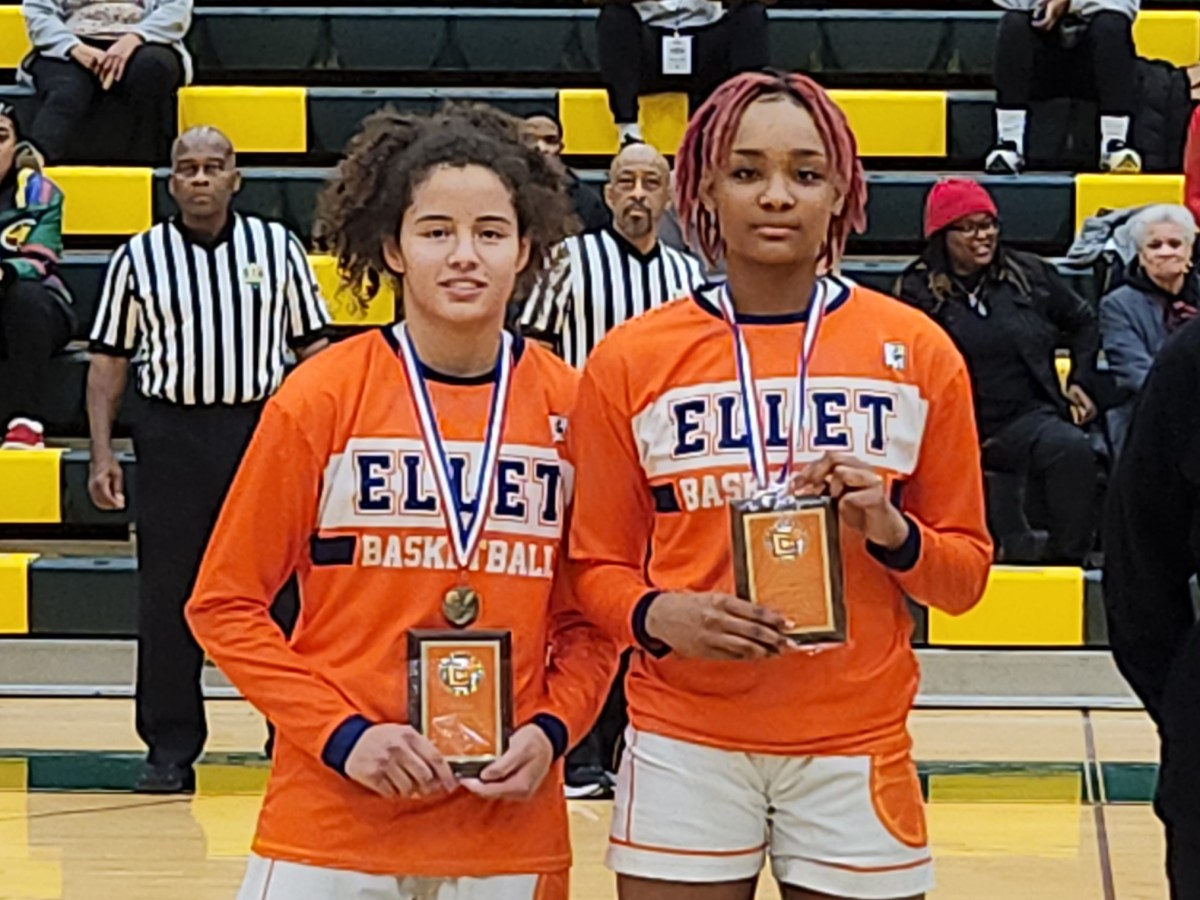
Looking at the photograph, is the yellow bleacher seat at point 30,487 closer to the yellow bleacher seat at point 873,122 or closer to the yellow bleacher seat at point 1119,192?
the yellow bleacher seat at point 873,122

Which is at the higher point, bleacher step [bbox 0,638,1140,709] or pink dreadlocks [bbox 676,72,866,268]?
pink dreadlocks [bbox 676,72,866,268]

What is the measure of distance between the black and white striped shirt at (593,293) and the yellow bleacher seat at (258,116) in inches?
117

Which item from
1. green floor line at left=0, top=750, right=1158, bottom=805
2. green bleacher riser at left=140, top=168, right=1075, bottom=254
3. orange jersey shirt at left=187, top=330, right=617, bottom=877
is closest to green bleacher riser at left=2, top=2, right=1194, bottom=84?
green bleacher riser at left=140, top=168, right=1075, bottom=254

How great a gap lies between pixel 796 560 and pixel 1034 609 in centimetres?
384

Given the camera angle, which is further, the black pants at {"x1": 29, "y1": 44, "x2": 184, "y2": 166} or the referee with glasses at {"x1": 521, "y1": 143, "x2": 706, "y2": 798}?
the black pants at {"x1": 29, "y1": 44, "x2": 184, "y2": 166}

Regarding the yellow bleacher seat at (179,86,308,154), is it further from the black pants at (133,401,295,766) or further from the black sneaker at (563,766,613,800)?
the black sneaker at (563,766,613,800)

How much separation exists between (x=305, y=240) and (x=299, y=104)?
77 centimetres

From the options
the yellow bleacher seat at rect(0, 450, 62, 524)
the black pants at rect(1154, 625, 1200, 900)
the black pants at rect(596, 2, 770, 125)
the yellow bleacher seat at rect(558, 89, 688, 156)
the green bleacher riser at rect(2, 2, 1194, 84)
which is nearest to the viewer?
the black pants at rect(1154, 625, 1200, 900)

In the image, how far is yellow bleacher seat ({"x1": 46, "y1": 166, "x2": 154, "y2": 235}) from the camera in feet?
23.5

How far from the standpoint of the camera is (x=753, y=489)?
217cm

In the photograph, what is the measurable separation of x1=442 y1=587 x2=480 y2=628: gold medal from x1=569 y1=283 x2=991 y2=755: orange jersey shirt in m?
0.12

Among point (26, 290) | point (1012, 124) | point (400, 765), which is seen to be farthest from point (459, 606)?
point (1012, 124)

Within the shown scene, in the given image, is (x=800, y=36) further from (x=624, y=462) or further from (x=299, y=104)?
(x=624, y=462)

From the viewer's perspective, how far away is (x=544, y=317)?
15.9 feet
